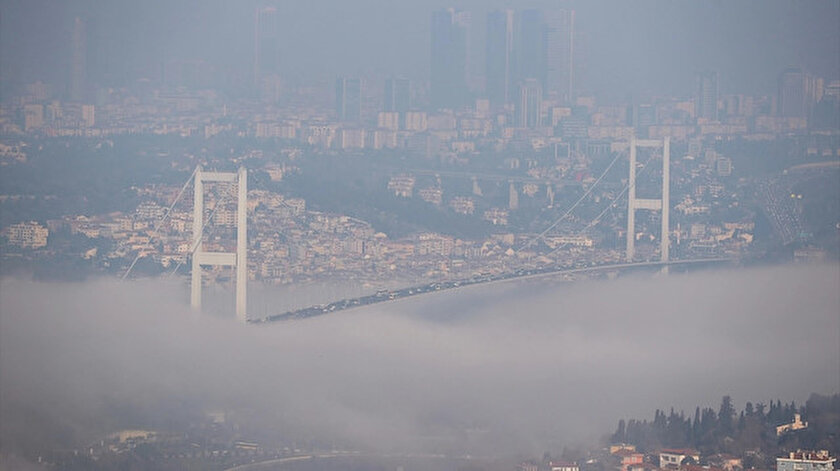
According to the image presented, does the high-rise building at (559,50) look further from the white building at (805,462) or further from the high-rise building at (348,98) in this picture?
the white building at (805,462)

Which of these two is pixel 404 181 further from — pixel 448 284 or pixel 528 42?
pixel 448 284

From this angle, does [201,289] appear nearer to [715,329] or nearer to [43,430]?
[43,430]

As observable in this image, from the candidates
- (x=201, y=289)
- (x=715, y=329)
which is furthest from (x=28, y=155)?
(x=715, y=329)

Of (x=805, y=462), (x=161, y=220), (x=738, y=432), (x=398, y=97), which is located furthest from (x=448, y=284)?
(x=805, y=462)

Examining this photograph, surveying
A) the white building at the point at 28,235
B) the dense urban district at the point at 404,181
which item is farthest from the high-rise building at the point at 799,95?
the white building at the point at 28,235

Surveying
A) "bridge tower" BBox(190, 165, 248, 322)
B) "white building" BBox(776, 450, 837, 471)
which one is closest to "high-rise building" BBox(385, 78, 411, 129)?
"bridge tower" BBox(190, 165, 248, 322)

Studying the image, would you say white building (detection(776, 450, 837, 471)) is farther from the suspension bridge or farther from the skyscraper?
the skyscraper
